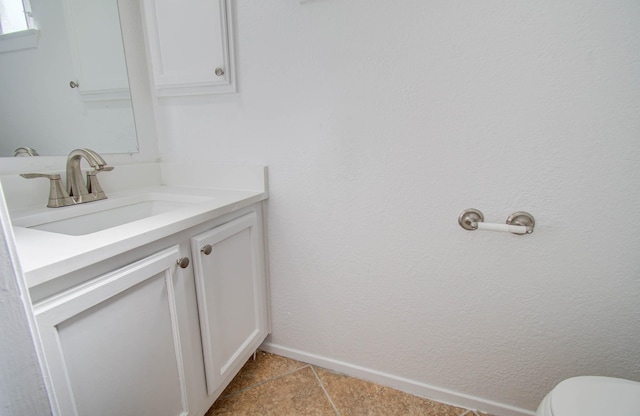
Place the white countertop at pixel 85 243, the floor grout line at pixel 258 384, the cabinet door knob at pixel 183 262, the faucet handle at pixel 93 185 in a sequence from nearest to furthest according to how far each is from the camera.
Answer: the white countertop at pixel 85 243 < the cabinet door knob at pixel 183 262 < the faucet handle at pixel 93 185 < the floor grout line at pixel 258 384

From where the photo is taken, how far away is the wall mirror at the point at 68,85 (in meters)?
0.95

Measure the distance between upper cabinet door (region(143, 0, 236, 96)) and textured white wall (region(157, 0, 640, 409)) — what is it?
57 mm

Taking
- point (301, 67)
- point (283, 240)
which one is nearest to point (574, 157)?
point (301, 67)

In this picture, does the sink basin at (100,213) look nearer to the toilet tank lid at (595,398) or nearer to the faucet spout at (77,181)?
the faucet spout at (77,181)

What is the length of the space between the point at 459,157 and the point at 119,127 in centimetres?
143

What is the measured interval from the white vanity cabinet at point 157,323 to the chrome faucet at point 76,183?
1.37 ft

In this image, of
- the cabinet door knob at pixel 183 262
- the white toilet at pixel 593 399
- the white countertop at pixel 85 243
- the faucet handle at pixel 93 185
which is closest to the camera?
the white countertop at pixel 85 243

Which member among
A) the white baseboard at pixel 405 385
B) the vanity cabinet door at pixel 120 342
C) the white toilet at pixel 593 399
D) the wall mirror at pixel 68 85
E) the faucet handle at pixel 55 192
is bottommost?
the white baseboard at pixel 405 385

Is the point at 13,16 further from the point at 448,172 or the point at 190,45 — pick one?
the point at 448,172

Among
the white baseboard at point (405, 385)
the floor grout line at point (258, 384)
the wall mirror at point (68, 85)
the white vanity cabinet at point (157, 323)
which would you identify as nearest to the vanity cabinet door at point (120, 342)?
the white vanity cabinet at point (157, 323)

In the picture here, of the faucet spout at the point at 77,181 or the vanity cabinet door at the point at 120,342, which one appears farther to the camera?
the faucet spout at the point at 77,181

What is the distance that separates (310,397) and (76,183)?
1.24m

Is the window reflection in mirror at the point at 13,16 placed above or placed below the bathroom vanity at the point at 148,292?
above

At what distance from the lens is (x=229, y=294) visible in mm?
1091
